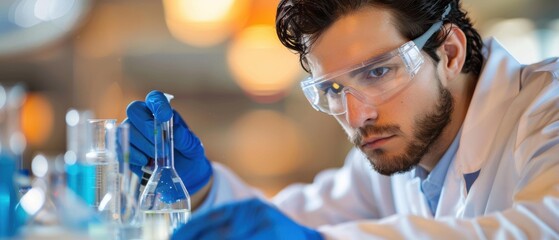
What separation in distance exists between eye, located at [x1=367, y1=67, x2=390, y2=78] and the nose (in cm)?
8

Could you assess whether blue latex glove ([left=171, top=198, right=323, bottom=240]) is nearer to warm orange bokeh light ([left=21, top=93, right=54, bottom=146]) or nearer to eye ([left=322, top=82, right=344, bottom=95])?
eye ([left=322, top=82, right=344, bottom=95])

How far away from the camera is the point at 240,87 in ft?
21.4

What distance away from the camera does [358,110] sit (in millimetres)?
2148

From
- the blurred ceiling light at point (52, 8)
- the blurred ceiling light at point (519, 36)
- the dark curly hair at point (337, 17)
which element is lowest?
the dark curly hair at point (337, 17)

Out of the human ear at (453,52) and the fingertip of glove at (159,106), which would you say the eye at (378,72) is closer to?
the human ear at (453,52)

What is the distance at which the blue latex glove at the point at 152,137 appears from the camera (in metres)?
1.87

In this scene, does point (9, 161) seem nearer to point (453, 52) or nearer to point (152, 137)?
point (152, 137)

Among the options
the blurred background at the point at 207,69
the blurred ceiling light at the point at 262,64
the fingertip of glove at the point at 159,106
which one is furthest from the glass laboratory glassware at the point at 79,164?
the blurred ceiling light at the point at 262,64

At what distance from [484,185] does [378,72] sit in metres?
0.45

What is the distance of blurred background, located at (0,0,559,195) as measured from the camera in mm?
6016

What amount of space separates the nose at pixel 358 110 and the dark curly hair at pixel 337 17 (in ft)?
0.79

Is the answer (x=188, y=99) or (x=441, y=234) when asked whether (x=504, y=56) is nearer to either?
(x=441, y=234)

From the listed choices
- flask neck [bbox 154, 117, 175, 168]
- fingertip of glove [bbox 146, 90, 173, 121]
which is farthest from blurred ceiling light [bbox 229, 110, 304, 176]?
flask neck [bbox 154, 117, 175, 168]

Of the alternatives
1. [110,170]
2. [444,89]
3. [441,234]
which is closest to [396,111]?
[444,89]
